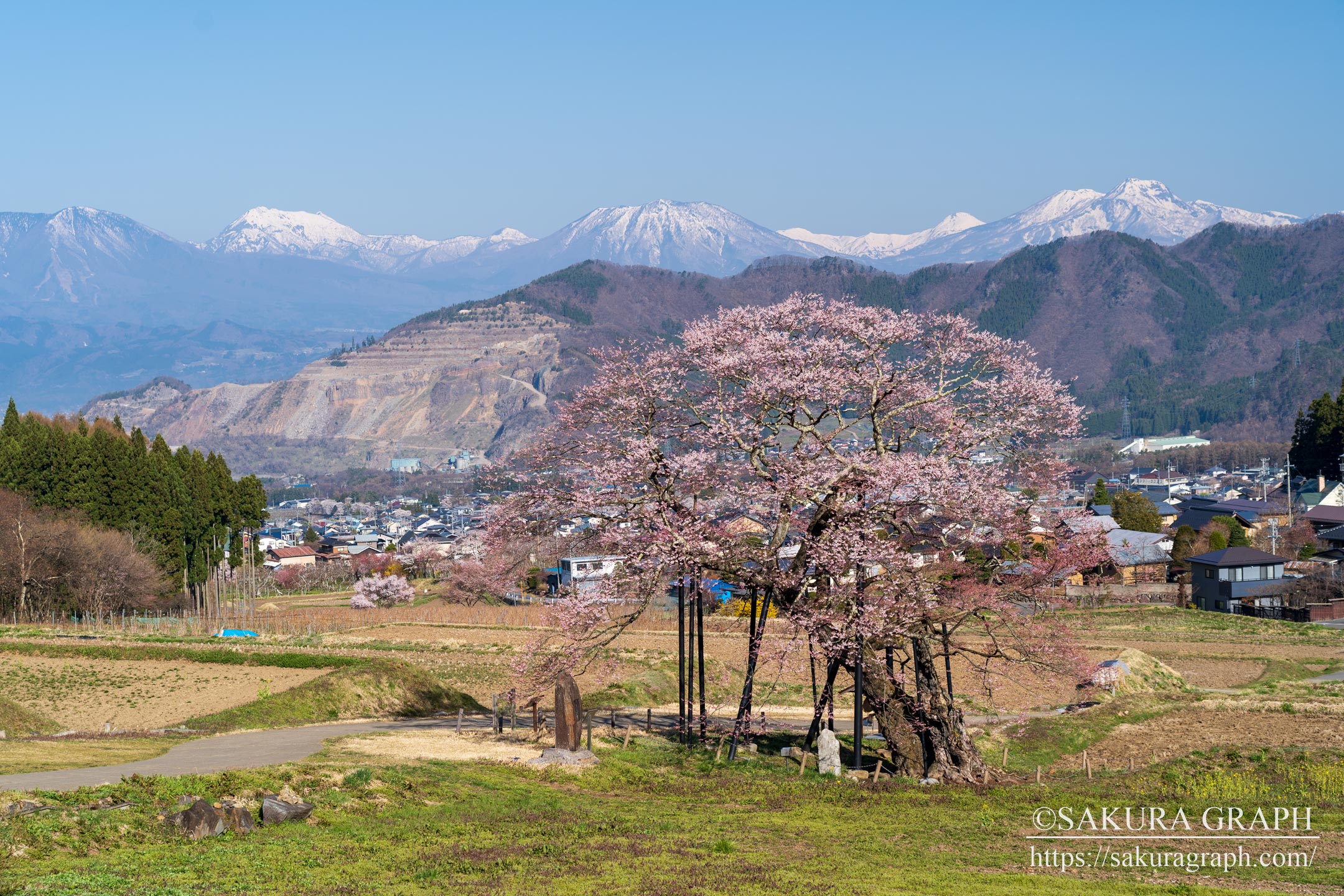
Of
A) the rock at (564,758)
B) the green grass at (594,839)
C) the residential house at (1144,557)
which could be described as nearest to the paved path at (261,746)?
the green grass at (594,839)

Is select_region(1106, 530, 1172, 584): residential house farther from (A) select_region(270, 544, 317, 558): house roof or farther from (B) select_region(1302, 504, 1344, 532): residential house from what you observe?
(A) select_region(270, 544, 317, 558): house roof

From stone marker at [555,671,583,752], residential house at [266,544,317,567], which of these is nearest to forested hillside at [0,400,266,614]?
stone marker at [555,671,583,752]

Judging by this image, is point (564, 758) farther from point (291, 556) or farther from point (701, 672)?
point (291, 556)

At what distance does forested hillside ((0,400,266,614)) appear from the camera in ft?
220

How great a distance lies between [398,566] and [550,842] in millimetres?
91193

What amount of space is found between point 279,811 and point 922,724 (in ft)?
44.7

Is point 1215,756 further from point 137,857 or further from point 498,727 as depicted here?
point 137,857

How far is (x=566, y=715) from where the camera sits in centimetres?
2458

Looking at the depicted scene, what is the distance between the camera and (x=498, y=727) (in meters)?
29.2

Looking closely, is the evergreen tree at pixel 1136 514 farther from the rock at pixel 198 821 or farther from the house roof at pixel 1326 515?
the rock at pixel 198 821

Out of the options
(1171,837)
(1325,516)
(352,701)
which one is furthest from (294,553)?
(1171,837)

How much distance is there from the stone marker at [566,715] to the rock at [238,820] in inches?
319

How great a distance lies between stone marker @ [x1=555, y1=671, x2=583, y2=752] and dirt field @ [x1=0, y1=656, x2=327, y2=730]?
570 inches

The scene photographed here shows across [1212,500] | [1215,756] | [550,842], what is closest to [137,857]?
[550,842]
